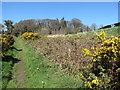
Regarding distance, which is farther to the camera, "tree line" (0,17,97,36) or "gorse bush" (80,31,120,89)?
"tree line" (0,17,97,36)

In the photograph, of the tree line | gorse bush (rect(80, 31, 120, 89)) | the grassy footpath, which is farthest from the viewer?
the tree line

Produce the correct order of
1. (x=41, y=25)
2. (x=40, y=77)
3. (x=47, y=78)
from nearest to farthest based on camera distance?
(x=47, y=78) < (x=40, y=77) < (x=41, y=25)

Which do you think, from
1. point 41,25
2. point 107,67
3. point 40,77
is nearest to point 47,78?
point 40,77

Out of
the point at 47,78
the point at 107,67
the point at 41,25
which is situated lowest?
the point at 47,78

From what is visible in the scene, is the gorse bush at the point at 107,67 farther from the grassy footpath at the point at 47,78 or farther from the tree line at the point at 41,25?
the tree line at the point at 41,25

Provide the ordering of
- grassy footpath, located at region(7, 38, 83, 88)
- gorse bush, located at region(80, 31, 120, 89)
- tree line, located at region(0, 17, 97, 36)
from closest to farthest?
gorse bush, located at region(80, 31, 120, 89) → grassy footpath, located at region(7, 38, 83, 88) → tree line, located at region(0, 17, 97, 36)

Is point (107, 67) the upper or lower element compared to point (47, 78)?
upper

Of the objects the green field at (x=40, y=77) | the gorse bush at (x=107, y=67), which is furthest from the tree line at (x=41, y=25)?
the gorse bush at (x=107, y=67)

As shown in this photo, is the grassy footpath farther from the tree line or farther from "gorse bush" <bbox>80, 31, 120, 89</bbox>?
the tree line

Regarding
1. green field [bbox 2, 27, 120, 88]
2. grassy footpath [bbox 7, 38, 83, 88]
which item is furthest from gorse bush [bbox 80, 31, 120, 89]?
grassy footpath [bbox 7, 38, 83, 88]

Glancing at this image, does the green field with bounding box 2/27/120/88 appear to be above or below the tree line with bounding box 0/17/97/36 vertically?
below

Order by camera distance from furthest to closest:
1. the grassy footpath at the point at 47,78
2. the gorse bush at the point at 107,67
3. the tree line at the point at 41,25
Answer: the tree line at the point at 41,25, the grassy footpath at the point at 47,78, the gorse bush at the point at 107,67

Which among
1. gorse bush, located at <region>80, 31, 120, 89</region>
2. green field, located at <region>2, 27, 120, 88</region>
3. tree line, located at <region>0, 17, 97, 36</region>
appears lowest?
green field, located at <region>2, 27, 120, 88</region>

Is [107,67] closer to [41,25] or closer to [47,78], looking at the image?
[47,78]
